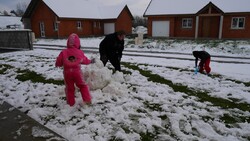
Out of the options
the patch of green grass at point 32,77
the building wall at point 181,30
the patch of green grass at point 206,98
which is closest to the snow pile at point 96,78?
the patch of green grass at point 32,77

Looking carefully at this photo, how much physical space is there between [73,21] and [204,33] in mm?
18778

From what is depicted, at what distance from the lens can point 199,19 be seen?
2592 centimetres

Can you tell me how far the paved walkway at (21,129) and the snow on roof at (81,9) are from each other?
28.0 m

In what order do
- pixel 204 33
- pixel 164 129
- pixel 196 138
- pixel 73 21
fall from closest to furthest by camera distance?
pixel 196 138
pixel 164 129
pixel 204 33
pixel 73 21

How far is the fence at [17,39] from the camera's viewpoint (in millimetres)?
16156

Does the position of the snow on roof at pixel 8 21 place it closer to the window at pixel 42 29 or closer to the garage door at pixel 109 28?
the window at pixel 42 29

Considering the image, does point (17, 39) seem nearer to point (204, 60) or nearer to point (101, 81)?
point (101, 81)

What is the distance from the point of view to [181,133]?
153 inches

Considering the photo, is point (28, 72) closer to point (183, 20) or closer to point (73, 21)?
point (183, 20)

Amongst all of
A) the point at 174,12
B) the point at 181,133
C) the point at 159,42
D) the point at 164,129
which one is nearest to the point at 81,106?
the point at 164,129

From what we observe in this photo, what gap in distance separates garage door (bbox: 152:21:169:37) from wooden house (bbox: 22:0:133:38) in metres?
8.82

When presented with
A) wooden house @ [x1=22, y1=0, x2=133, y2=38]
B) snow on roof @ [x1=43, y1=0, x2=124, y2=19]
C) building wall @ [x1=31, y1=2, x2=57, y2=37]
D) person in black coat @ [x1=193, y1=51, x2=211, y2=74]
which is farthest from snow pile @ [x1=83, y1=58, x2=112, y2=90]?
building wall @ [x1=31, y1=2, x2=57, y2=37]

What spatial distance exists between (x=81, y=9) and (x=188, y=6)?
17.2 m

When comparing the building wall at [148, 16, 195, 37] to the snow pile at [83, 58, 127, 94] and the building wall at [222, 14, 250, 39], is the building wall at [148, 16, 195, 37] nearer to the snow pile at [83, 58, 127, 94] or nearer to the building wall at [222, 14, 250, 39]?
the building wall at [222, 14, 250, 39]
